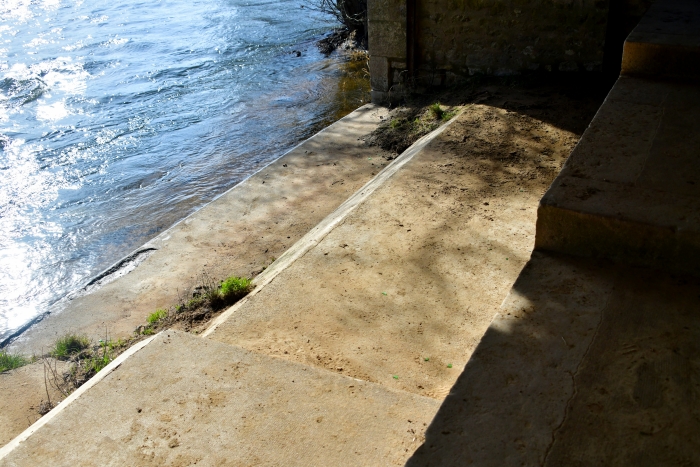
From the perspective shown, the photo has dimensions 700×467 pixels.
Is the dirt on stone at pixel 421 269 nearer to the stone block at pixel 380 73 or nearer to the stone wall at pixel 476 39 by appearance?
the stone wall at pixel 476 39

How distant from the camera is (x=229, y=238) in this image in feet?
18.9

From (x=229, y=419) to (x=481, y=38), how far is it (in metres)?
5.98

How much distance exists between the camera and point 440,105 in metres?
7.18

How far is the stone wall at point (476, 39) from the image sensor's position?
653 centimetres

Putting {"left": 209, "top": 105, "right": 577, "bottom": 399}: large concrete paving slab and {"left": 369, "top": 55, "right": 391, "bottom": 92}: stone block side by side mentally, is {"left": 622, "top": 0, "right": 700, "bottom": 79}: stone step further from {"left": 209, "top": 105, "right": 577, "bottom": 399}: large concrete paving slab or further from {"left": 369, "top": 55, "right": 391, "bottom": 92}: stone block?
{"left": 369, "top": 55, "right": 391, "bottom": 92}: stone block

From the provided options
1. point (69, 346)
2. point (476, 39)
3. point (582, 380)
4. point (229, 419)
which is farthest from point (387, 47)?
point (582, 380)

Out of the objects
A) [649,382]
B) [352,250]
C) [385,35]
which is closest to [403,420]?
[649,382]

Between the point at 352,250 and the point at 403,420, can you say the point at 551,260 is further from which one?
the point at 352,250

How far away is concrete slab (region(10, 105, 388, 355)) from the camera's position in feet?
16.3

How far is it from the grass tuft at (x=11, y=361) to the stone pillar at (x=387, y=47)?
5488 mm

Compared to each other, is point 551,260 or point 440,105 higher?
point 551,260

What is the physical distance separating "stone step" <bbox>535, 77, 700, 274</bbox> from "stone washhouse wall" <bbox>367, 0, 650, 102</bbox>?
10.8ft

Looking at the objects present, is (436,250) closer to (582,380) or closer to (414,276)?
(414,276)

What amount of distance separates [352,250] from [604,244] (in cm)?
178
